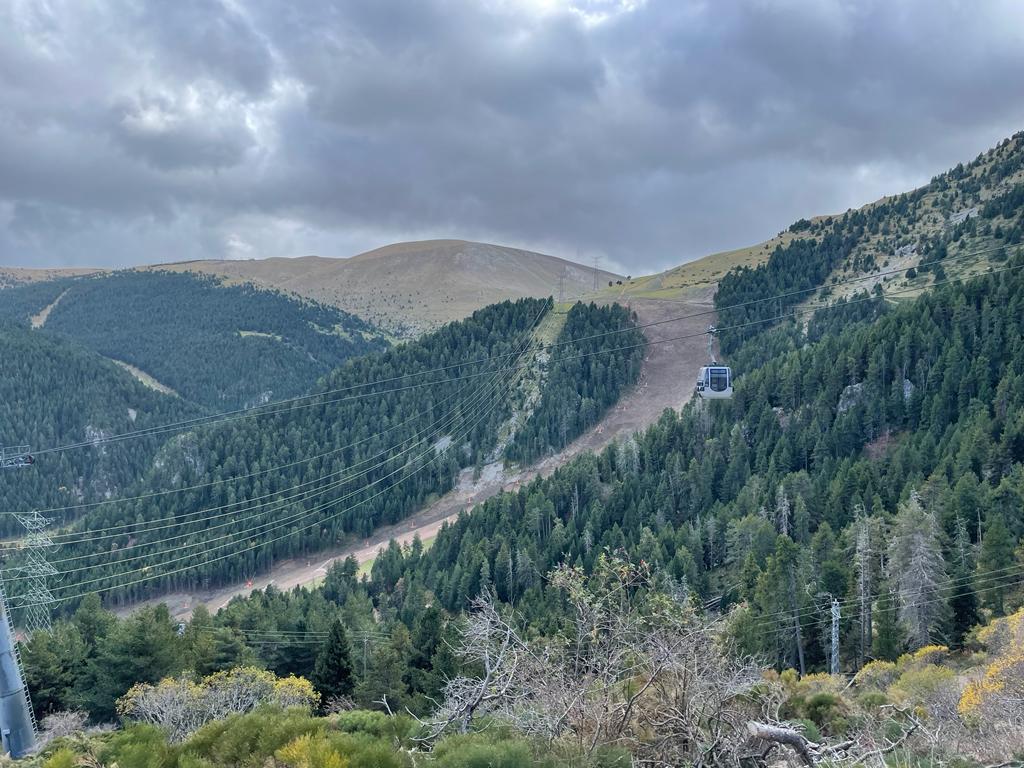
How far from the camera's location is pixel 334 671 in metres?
42.0

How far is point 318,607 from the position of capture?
66812 mm

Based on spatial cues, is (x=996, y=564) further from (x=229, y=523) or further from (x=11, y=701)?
(x=229, y=523)

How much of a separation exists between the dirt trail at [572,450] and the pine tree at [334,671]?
57.6m

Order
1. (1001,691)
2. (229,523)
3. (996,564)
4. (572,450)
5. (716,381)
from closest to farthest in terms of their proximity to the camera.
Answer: (1001,691), (996,564), (716,381), (229,523), (572,450)

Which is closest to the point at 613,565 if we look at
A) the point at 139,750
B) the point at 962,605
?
the point at 139,750

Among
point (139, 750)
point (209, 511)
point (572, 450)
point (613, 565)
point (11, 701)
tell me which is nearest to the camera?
point (139, 750)

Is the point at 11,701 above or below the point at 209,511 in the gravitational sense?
above

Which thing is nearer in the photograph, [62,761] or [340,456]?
[62,761]

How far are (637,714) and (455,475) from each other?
369ft

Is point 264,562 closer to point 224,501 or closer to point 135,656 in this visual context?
point 224,501

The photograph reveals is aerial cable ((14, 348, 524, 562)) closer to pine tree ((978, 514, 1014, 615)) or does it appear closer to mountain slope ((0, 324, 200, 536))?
mountain slope ((0, 324, 200, 536))

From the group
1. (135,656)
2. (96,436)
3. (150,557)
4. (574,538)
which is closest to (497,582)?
(574,538)

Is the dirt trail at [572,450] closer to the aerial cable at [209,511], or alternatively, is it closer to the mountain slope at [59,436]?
the aerial cable at [209,511]

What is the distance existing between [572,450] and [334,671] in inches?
3286
